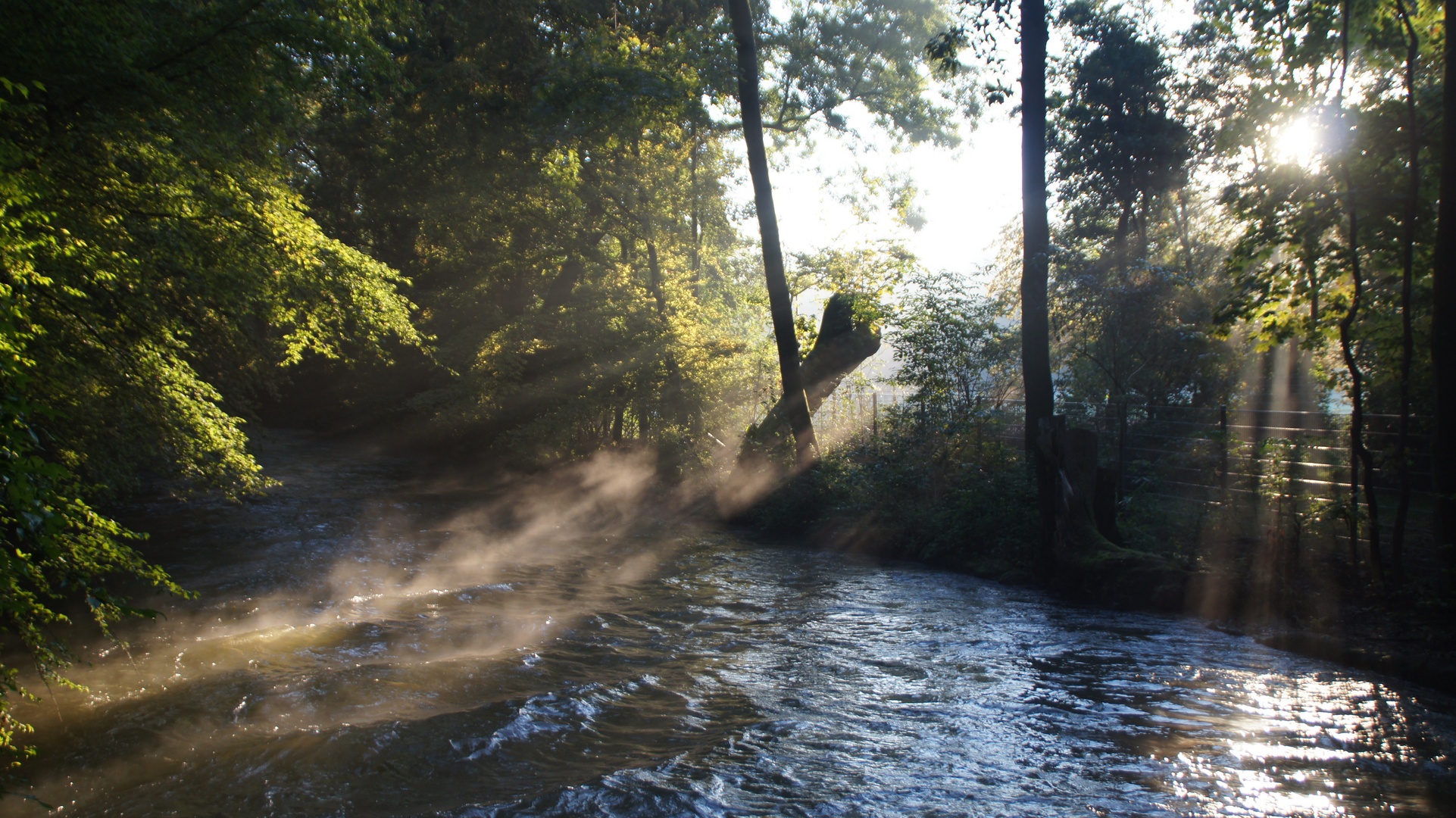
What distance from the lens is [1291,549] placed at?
8.45 m

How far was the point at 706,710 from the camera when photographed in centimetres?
572

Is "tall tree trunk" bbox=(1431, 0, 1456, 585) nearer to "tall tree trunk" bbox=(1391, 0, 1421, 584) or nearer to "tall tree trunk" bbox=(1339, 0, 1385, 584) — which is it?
"tall tree trunk" bbox=(1391, 0, 1421, 584)

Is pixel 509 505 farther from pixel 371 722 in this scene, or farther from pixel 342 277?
pixel 371 722

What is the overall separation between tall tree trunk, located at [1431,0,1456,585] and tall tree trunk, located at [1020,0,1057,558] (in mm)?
4819

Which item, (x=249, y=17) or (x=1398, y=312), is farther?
(x=1398, y=312)

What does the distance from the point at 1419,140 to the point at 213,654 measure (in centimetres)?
1150

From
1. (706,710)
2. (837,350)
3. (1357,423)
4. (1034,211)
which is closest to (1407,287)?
(1357,423)

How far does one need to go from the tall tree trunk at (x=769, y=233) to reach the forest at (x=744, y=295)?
0.27ft

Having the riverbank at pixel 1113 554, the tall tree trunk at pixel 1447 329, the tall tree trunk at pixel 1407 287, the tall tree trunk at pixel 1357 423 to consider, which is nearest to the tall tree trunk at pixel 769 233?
the riverbank at pixel 1113 554

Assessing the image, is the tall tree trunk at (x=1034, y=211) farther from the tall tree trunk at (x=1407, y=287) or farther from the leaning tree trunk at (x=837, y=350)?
the leaning tree trunk at (x=837, y=350)

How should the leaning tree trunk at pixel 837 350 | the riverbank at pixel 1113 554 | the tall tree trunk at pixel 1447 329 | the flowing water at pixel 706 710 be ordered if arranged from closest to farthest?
1. the flowing water at pixel 706 710
2. the tall tree trunk at pixel 1447 329
3. the riverbank at pixel 1113 554
4. the leaning tree trunk at pixel 837 350

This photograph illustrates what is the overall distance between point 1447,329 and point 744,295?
23.1 meters

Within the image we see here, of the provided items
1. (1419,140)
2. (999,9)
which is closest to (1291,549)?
(1419,140)

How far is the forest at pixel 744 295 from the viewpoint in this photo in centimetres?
673
